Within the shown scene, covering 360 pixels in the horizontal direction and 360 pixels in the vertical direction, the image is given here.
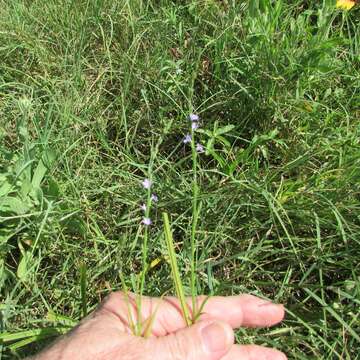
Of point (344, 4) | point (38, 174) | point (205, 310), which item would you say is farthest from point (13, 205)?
point (344, 4)

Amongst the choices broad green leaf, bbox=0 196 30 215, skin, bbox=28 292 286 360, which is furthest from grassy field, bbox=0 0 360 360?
skin, bbox=28 292 286 360

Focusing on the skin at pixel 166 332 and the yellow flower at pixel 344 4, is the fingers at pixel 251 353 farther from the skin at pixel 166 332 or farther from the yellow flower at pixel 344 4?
the yellow flower at pixel 344 4

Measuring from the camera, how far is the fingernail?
1.19 meters

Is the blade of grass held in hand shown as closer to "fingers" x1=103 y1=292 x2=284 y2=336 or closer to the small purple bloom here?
"fingers" x1=103 y1=292 x2=284 y2=336

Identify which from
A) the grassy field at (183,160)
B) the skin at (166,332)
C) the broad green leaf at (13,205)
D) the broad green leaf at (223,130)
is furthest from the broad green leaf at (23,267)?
the broad green leaf at (223,130)

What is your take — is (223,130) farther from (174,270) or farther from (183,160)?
(174,270)

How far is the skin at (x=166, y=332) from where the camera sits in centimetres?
115

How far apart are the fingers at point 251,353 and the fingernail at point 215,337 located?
0.43 ft

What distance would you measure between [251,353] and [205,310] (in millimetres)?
161

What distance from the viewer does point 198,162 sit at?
190cm

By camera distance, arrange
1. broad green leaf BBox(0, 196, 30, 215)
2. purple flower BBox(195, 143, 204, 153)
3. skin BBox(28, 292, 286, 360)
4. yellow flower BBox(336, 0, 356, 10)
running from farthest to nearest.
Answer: yellow flower BBox(336, 0, 356, 10) → purple flower BBox(195, 143, 204, 153) → broad green leaf BBox(0, 196, 30, 215) → skin BBox(28, 292, 286, 360)

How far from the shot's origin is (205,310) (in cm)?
138

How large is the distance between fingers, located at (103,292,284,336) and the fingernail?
9 cm

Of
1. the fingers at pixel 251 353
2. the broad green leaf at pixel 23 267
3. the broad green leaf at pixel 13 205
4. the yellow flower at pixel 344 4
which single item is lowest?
the fingers at pixel 251 353
